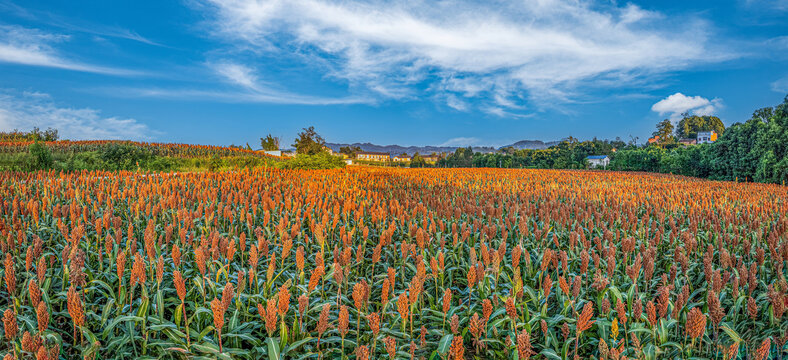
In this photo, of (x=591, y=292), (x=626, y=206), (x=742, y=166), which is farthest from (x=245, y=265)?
(x=742, y=166)

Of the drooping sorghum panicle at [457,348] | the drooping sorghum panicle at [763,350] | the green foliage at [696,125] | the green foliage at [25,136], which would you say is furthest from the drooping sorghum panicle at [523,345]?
the green foliage at [696,125]

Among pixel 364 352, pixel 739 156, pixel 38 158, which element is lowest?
pixel 364 352

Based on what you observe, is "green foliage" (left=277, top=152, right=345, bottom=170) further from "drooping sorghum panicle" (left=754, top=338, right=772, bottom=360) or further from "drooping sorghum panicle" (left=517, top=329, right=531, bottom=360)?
"drooping sorghum panicle" (left=754, top=338, right=772, bottom=360)

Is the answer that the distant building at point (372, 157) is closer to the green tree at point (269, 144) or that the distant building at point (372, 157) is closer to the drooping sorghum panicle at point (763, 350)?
the green tree at point (269, 144)

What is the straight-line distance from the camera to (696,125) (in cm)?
9800

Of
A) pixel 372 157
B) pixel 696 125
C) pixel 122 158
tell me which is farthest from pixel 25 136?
pixel 696 125

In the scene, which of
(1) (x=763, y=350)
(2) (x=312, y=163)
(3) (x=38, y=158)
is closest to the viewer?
(1) (x=763, y=350)

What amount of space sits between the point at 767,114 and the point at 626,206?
18.3m

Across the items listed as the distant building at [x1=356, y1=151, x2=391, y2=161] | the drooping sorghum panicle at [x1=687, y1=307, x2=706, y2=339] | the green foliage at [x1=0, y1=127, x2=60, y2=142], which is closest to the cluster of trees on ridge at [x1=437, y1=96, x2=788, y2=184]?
the drooping sorghum panicle at [x1=687, y1=307, x2=706, y2=339]

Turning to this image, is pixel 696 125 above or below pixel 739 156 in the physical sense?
above

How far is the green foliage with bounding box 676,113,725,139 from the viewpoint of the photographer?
96.6 metres

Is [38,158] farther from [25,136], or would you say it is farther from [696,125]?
[696,125]

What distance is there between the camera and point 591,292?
326 centimetres

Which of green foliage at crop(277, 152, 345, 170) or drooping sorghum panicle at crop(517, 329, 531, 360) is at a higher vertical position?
green foliage at crop(277, 152, 345, 170)
